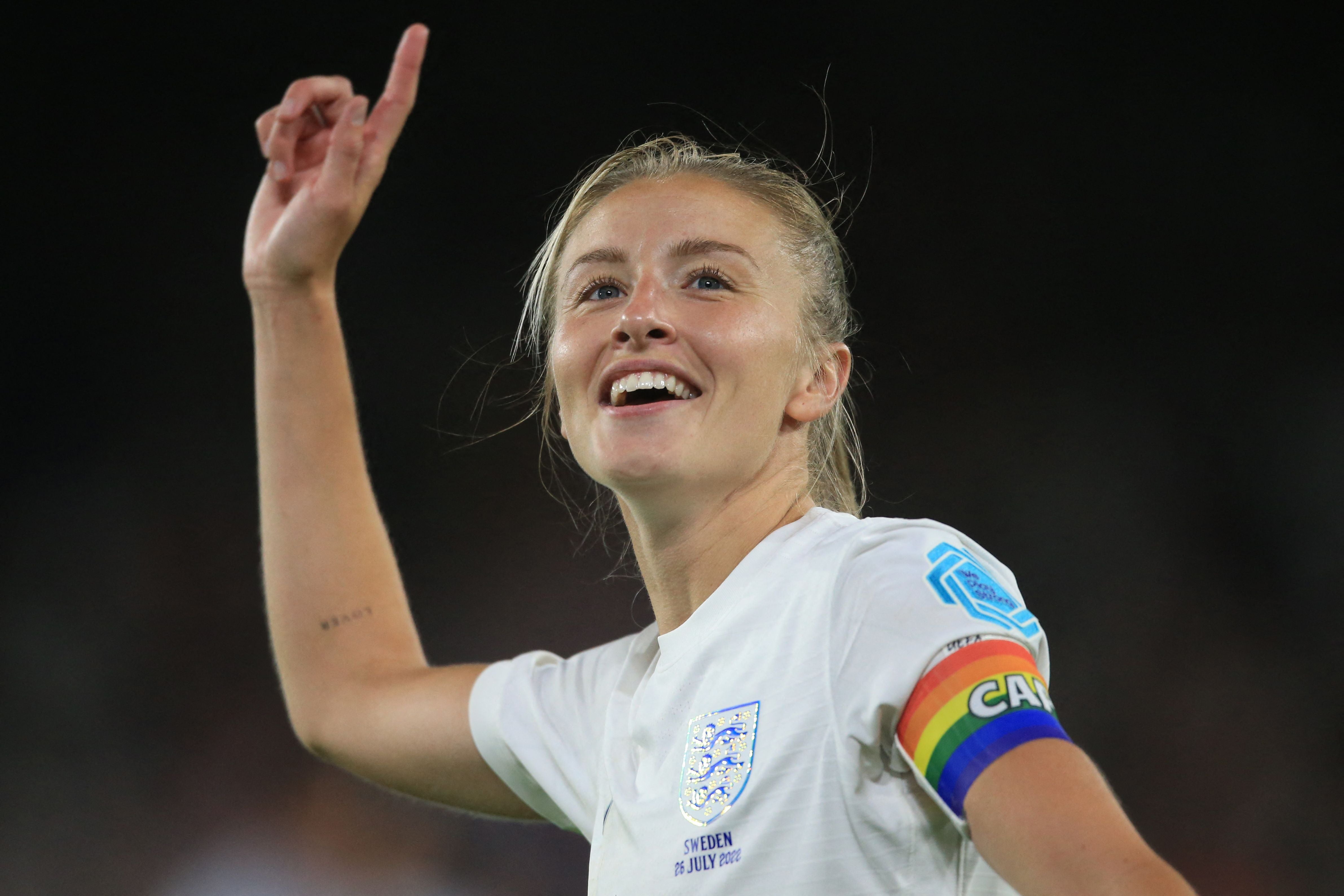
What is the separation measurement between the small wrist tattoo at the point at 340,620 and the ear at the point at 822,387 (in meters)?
0.62

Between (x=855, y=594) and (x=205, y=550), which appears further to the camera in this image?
(x=205, y=550)

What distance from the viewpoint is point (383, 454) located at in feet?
13.9

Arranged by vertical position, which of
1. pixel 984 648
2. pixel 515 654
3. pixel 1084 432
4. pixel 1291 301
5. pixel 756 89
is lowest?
pixel 984 648

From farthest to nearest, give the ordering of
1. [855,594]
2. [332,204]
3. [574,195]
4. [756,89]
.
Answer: [756,89] → [574,195] → [332,204] → [855,594]

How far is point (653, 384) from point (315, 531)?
544 millimetres

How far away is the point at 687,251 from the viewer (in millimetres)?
1209

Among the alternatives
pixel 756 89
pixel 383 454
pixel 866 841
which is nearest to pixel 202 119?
pixel 383 454

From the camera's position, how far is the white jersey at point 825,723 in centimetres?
76

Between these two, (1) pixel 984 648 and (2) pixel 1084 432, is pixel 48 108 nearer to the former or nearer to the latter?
(2) pixel 1084 432

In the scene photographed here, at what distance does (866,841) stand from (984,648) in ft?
0.62

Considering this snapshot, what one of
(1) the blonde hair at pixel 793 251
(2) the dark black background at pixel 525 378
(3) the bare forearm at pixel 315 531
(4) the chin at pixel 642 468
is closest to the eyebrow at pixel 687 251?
(1) the blonde hair at pixel 793 251

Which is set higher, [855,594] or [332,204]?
[332,204]

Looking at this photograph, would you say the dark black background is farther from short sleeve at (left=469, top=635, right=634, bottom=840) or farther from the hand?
short sleeve at (left=469, top=635, right=634, bottom=840)

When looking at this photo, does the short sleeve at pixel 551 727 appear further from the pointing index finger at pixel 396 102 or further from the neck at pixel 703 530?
the pointing index finger at pixel 396 102
